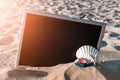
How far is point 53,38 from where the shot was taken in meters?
2.78

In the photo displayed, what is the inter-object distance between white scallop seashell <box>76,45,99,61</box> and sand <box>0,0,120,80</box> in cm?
8

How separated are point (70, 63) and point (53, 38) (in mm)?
253

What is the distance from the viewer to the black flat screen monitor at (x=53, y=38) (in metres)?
2.72

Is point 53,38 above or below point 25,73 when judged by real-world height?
above

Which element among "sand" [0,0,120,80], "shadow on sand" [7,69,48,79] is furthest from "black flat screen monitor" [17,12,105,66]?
"shadow on sand" [7,69,48,79]

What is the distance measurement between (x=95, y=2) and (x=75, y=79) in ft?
13.7

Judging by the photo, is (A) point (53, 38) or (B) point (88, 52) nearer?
(B) point (88, 52)

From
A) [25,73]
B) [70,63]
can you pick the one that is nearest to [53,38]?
[70,63]

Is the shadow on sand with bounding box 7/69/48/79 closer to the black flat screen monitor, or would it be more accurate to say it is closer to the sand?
the sand

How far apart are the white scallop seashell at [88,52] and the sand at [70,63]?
0.27ft

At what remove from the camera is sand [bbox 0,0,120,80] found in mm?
2504

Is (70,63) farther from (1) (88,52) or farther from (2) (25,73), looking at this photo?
(2) (25,73)

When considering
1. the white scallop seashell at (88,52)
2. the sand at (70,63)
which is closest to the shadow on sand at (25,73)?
the sand at (70,63)

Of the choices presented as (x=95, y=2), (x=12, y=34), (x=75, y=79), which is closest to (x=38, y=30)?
(x=75, y=79)
